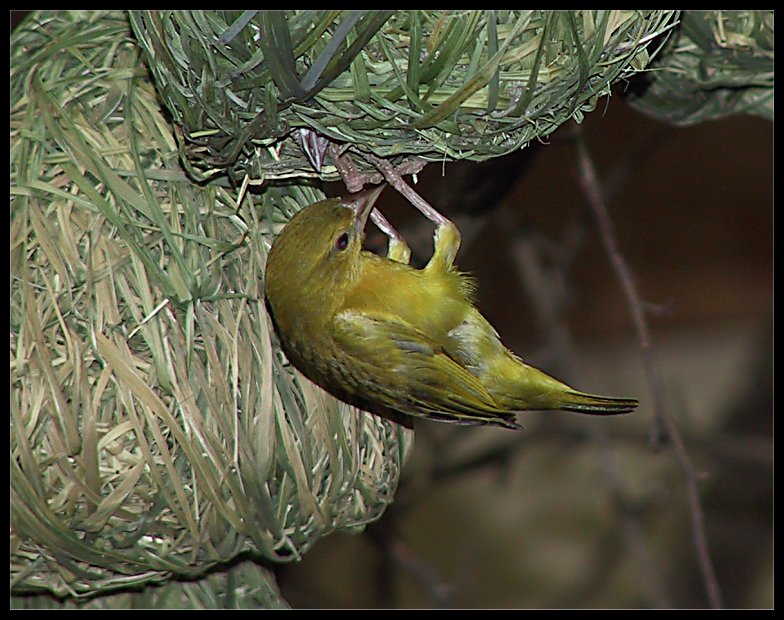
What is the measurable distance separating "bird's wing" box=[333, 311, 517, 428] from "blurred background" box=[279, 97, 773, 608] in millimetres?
1825

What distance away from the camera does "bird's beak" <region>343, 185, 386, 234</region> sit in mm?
1452

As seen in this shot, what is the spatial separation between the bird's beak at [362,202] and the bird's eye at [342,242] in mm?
23

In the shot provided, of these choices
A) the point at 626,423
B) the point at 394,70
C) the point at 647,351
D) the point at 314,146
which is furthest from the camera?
the point at 626,423

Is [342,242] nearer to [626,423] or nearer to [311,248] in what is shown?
[311,248]

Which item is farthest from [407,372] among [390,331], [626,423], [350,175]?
[626,423]

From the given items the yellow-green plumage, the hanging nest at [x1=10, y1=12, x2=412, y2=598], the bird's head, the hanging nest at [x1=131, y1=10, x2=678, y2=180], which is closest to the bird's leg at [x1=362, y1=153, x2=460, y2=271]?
the yellow-green plumage

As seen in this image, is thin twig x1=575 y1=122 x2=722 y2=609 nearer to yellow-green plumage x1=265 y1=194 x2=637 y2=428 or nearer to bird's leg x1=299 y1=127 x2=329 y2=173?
yellow-green plumage x1=265 y1=194 x2=637 y2=428

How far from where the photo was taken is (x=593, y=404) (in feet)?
5.46

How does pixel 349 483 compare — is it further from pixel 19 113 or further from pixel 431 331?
pixel 19 113

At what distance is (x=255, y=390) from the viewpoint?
4.72 ft

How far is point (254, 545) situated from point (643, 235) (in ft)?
8.70

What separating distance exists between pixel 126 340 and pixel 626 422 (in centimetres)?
302

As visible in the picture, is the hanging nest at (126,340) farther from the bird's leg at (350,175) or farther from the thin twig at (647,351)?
the thin twig at (647,351)

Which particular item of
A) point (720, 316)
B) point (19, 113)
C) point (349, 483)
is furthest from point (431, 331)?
point (720, 316)
